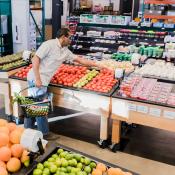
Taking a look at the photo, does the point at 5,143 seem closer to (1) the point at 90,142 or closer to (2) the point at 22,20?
(1) the point at 90,142

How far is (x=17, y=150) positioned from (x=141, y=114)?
229cm

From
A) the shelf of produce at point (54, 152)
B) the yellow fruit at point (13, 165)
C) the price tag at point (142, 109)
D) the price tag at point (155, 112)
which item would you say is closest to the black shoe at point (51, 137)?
the price tag at point (142, 109)

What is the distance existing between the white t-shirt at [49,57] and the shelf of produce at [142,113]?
3.67 feet

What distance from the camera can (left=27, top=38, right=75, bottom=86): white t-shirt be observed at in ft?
14.9

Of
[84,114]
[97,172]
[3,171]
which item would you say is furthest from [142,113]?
[3,171]

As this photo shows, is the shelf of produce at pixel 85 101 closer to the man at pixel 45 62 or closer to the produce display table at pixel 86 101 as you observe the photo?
the produce display table at pixel 86 101

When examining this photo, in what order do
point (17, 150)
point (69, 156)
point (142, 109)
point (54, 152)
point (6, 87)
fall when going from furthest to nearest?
point (6, 87) → point (142, 109) → point (54, 152) → point (69, 156) → point (17, 150)

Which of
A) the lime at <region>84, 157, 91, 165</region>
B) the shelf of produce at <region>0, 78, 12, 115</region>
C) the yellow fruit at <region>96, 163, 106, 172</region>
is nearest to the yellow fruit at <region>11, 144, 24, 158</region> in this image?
the lime at <region>84, 157, 91, 165</region>

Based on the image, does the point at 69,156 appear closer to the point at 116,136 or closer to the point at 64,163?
the point at 64,163

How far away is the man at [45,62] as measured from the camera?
4.52m

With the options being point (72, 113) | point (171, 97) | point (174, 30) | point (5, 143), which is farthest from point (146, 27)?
point (5, 143)

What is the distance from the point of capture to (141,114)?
13.8ft

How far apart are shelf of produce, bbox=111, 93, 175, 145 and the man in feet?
3.75

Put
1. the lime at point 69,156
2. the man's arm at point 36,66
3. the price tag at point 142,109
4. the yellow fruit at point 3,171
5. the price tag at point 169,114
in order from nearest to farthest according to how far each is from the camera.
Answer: the yellow fruit at point 3,171 < the lime at point 69,156 < the price tag at point 169,114 < the price tag at point 142,109 < the man's arm at point 36,66
